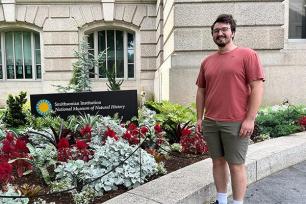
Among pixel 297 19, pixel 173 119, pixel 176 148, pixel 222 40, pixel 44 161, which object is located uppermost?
pixel 297 19

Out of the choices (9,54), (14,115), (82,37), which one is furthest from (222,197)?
(9,54)

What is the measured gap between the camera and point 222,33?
3.08 meters

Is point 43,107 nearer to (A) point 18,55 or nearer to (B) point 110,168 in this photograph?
(B) point 110,168

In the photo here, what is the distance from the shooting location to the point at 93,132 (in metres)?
5.19

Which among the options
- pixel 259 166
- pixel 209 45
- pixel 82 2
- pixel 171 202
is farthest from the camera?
pixel 82 2

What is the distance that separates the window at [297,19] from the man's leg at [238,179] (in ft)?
31.0

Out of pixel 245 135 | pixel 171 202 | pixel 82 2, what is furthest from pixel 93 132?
pixel 82 2

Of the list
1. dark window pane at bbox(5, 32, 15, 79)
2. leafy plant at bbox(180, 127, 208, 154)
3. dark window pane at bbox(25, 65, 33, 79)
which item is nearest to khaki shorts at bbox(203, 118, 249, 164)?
leafy plant at bbox(180, 127, 208, 154)

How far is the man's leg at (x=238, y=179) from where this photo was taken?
3.23m

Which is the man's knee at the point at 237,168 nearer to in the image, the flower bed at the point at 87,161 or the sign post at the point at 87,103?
the flower bed at the point at 87,161

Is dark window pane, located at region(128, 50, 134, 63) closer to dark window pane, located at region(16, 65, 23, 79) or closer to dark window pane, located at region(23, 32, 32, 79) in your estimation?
dark window pane, located at region(23, 32, 32, 79)

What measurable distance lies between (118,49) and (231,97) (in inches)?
534

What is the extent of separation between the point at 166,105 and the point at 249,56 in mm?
4813

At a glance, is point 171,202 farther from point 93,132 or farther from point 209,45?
point 209,45
